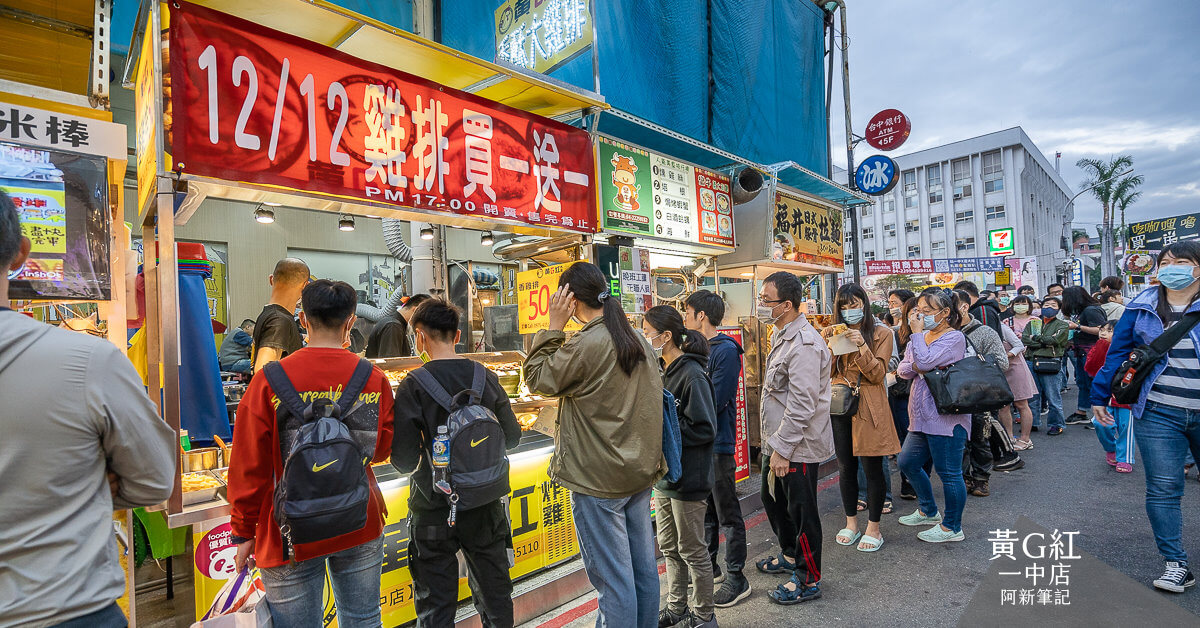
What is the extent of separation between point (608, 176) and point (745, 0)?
4.44 meters

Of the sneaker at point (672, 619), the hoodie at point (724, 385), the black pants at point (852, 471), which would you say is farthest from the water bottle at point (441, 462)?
the black pants at point (852, 471)

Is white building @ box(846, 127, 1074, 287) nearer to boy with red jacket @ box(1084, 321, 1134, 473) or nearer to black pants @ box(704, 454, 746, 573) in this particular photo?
boy with red jacket @ box(1084, 321, 1134, 473)

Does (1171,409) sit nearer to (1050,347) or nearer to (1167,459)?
(1167,459)

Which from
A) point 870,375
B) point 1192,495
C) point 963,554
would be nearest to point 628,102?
point 870,375

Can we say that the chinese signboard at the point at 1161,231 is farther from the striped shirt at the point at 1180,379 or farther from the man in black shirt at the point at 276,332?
the man in black shirt at the point at 276,332

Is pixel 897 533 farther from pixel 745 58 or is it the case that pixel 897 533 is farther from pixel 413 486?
pixel 745 58

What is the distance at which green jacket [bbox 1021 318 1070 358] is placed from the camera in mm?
8578

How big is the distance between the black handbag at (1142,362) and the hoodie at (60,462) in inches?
213

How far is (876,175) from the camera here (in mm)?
10344

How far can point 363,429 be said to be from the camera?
2.65m

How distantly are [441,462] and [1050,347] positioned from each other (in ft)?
31.9

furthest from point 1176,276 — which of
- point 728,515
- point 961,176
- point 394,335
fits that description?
point 961,176

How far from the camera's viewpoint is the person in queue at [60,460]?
1441mm

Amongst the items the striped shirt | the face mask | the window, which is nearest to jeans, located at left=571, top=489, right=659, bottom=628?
the striped shirt
